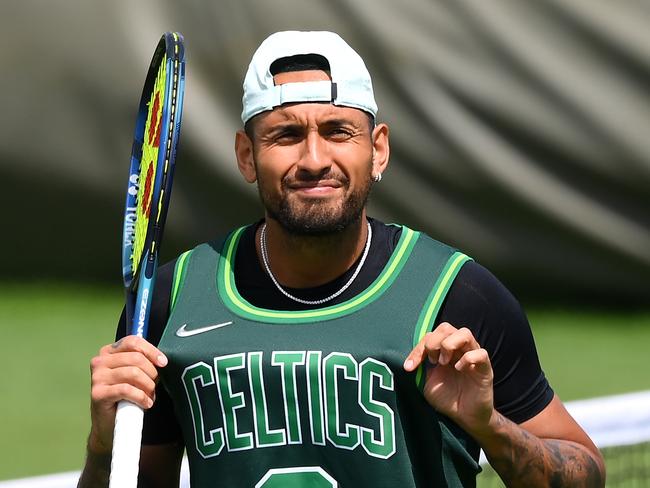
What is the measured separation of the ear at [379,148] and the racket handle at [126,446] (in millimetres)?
947

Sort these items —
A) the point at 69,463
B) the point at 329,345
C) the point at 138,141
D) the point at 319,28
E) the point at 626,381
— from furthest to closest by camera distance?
the point at 319,28, the point at 626,381, the point at 69,463, the point at 138,141, the point at 329,345

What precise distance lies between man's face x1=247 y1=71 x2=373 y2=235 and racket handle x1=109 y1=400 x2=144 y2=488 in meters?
0.65

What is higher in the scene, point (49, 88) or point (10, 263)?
point (49, 88)

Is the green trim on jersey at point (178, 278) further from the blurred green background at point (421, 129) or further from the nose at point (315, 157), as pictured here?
the blurred green background at point (421, 129)

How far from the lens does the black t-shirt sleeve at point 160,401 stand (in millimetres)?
4180

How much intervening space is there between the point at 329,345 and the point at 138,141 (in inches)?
43.7

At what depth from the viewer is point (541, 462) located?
12.8 ft

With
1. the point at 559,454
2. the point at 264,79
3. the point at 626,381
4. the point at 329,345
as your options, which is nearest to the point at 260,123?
the point at 264,79

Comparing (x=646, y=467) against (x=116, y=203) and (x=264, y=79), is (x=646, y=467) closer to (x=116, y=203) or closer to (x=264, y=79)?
(x=264, y=79)

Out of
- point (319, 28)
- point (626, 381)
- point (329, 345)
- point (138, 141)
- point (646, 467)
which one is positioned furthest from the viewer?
point (319, 28)

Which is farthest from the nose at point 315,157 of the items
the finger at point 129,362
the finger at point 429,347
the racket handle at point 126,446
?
the racket handle at point 126,446

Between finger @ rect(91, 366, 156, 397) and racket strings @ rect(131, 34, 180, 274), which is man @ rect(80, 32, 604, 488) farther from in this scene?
racket strings @ rect(131, 34, 180, 274)

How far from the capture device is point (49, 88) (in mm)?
9805

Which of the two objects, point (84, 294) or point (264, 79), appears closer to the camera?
point (264, 79)
